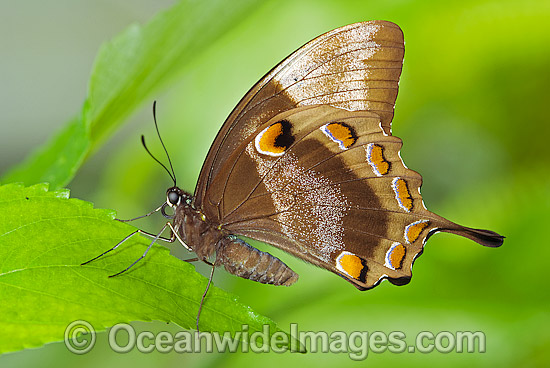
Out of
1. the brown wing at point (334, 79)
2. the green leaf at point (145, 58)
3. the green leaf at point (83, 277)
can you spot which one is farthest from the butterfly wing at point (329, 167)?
the green leaf at point (83, 277)

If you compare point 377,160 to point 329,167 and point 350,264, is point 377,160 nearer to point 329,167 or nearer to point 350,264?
point 329,167

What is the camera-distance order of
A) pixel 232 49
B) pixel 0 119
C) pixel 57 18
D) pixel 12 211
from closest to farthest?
1. pixel 12 211
2. pixel 232 49
3. pixel 0 119
4. pixel 57 18

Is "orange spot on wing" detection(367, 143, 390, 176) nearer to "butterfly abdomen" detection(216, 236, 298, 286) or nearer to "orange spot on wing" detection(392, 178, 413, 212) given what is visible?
"orange spot on wing" detection(392, 178, 413, 212)

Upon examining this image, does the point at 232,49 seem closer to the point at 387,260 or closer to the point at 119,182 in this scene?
the point at 119,182

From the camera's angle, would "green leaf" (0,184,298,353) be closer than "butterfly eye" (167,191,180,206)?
Yes

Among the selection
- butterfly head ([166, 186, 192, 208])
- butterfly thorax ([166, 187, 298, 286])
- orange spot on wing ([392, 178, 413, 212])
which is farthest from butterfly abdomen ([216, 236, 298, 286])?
orange spot on wing ([392, 178, 413, 212])

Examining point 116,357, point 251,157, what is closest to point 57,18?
point 116,357

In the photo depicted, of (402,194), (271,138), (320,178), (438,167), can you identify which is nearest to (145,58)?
(271,138)
